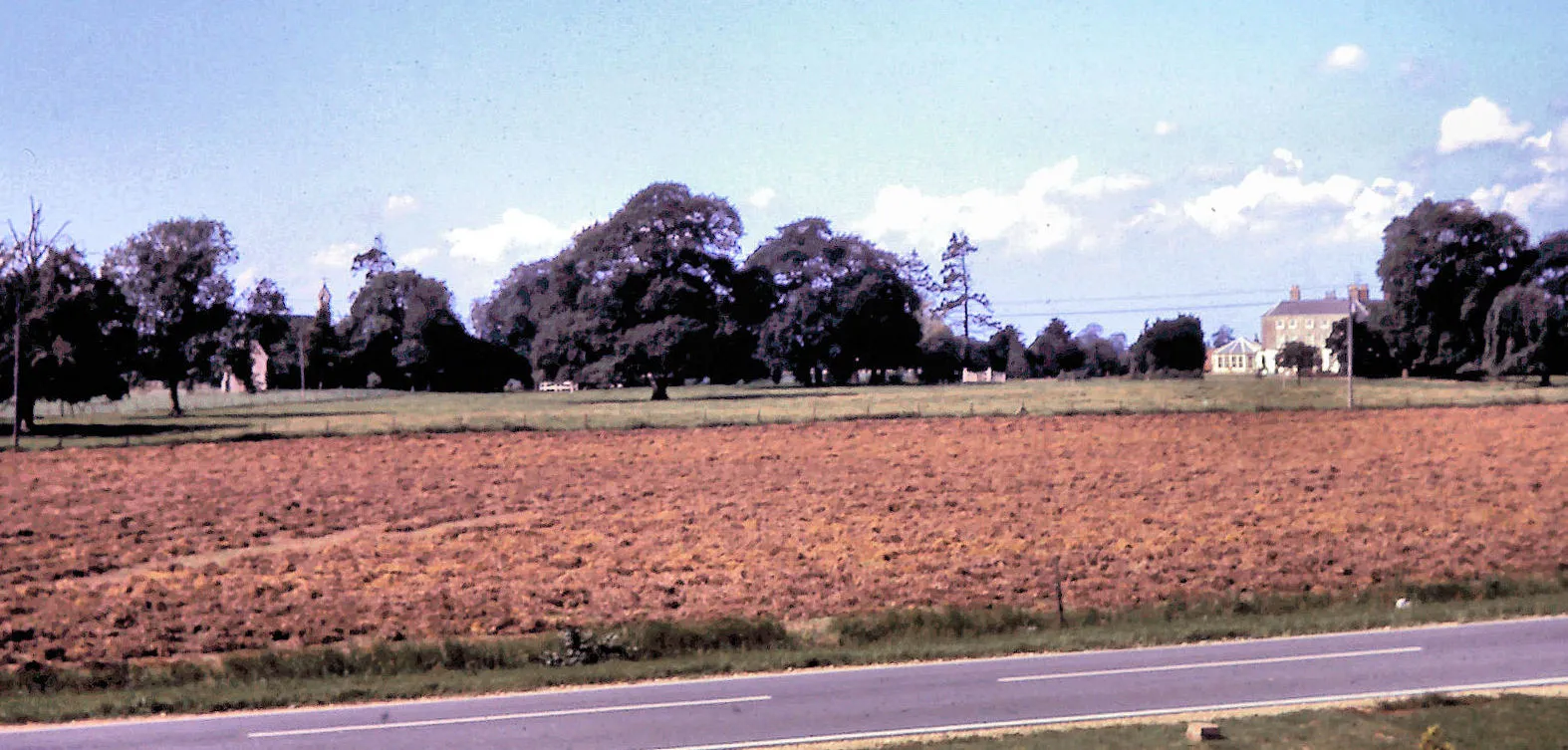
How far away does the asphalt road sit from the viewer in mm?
15977

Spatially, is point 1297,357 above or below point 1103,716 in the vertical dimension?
above

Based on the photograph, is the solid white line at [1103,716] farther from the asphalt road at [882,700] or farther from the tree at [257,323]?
the tree at [257,323]

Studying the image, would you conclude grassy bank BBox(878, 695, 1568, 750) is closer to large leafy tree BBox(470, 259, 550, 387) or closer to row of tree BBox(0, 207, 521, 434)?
row of tree BBox(0, 207, 521, 434)

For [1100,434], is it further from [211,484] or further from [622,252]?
[622,252]

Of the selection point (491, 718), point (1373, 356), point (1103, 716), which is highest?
point (1373, 356)

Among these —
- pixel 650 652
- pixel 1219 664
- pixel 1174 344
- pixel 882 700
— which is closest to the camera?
pixel 882 700

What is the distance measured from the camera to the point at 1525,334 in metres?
83.1

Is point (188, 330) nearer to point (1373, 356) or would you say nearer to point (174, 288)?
point (174, 288)

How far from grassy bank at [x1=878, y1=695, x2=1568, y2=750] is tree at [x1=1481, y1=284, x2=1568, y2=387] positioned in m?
75.7

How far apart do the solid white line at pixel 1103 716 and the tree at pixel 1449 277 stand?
279ft

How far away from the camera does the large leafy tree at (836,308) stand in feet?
381

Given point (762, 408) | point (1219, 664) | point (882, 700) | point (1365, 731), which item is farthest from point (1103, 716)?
point (762, 408)

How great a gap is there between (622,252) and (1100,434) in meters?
42.5

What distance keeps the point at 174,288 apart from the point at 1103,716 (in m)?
91.6
